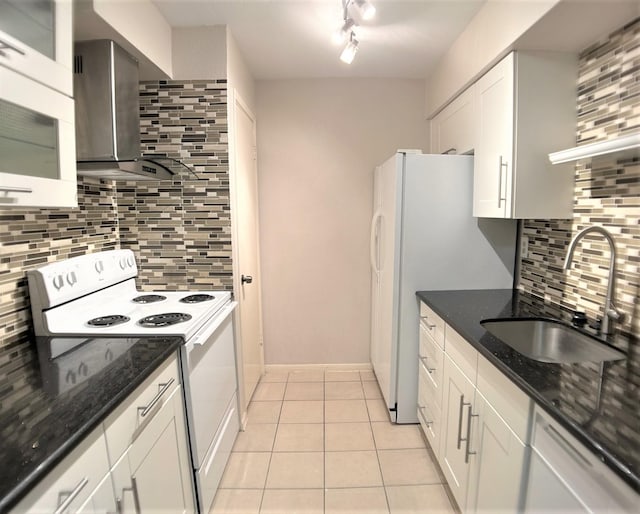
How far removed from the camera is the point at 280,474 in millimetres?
1844

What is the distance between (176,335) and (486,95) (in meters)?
1.93

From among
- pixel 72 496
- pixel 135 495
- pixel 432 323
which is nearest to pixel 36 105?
pixel 72 496

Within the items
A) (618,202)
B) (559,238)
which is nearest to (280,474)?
(559,238)

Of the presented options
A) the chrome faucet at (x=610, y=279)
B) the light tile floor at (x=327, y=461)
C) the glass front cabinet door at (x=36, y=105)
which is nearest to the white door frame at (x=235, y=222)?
the light tile floor at (x=327, y=461)

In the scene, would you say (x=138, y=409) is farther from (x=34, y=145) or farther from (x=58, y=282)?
(x=34, y=145)

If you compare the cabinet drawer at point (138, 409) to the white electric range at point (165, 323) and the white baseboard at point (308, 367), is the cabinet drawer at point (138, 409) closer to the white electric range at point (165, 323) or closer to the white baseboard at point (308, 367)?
the white electric range at point (165, 323)

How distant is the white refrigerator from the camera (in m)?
2.02

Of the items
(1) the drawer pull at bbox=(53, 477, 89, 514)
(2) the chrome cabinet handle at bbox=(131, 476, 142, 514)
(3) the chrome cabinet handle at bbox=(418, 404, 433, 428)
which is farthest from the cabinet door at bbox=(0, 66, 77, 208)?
(3) the chrome cabinet handle at bbox=(418, 404, 433, 428)

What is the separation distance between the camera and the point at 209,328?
1.57 metres

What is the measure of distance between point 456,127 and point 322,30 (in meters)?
1.03

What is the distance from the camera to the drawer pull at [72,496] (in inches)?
29.5

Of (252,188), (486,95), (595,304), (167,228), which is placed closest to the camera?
(595,304)

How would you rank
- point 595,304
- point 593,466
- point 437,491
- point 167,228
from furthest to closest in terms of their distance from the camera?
point 167,228, point 437,491, point 595,304, point 593,466

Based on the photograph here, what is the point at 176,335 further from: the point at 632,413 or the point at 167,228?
the point at 632,413
